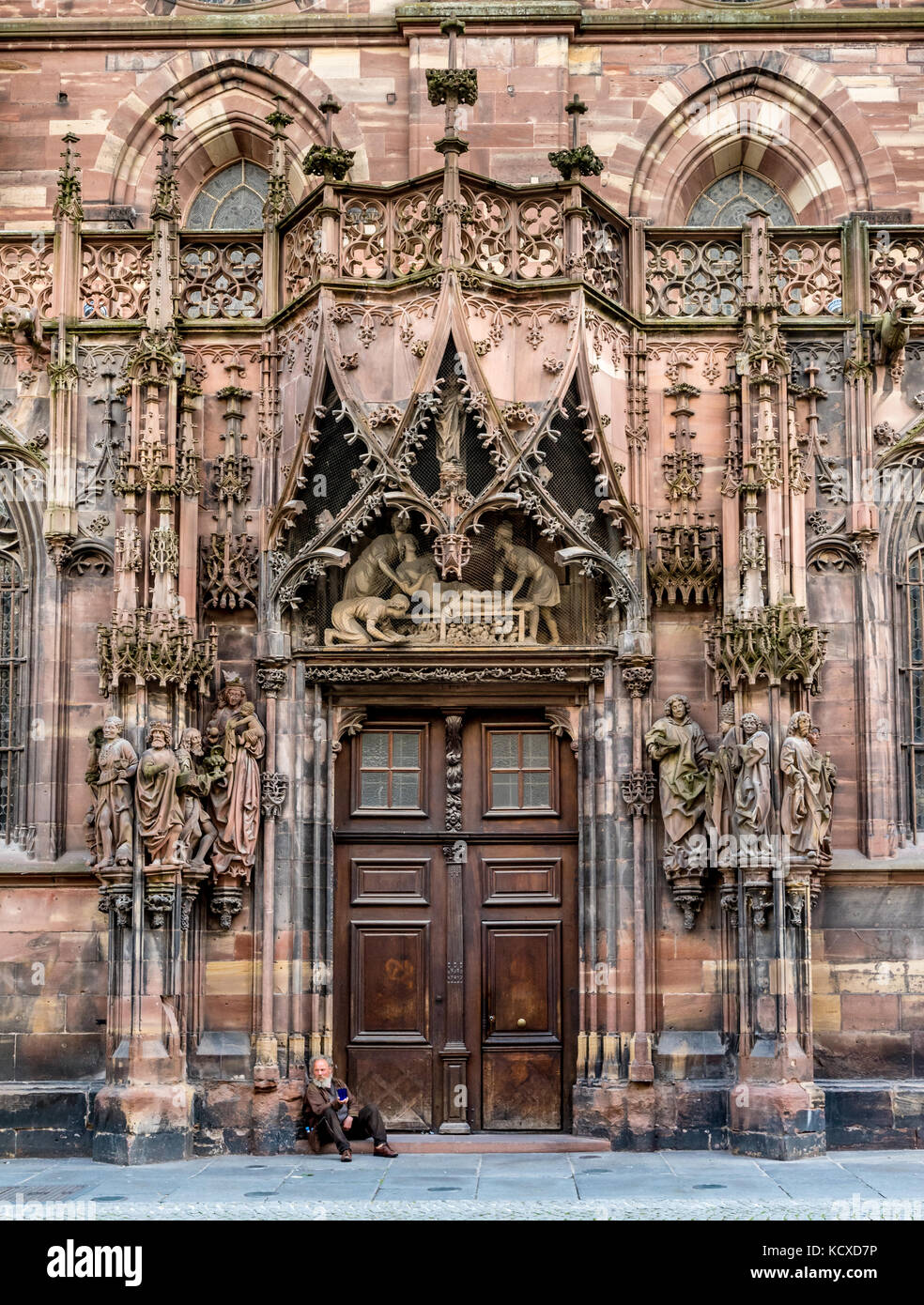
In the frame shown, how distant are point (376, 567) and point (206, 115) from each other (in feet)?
19.2

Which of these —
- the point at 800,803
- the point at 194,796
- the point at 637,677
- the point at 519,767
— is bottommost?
Result: the point at 800,803

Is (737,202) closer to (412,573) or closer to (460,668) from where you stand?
(412,573)

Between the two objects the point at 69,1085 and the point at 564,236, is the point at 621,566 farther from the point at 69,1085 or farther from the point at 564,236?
the point at 69,1085

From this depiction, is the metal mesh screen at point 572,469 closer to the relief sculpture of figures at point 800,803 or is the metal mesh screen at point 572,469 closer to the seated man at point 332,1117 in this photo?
the relief sculpture of figures at point 800,803

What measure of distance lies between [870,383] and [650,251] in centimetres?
236

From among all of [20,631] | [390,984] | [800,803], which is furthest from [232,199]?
[800,803]

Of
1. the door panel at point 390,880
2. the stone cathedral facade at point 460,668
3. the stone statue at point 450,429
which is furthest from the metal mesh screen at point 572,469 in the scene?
the door panel at point 390,880

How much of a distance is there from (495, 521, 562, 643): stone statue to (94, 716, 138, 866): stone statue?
12.0 ft

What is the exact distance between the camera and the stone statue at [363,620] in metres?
Result: 16.0

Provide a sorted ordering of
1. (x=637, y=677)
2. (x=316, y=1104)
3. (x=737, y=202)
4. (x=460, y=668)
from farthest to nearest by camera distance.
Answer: (x=737, y=202) → (x=460, y=668) → (x=637, y=677) → (x=316, y=1104)

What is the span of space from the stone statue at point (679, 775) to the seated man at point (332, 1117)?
335 centimetres

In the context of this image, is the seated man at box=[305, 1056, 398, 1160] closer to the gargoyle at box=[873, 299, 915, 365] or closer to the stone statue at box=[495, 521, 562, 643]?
the stone statue at box=[495, 521, 562, 643]

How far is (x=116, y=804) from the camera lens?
1498 centimetres

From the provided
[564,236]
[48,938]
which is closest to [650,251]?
[564,236]
